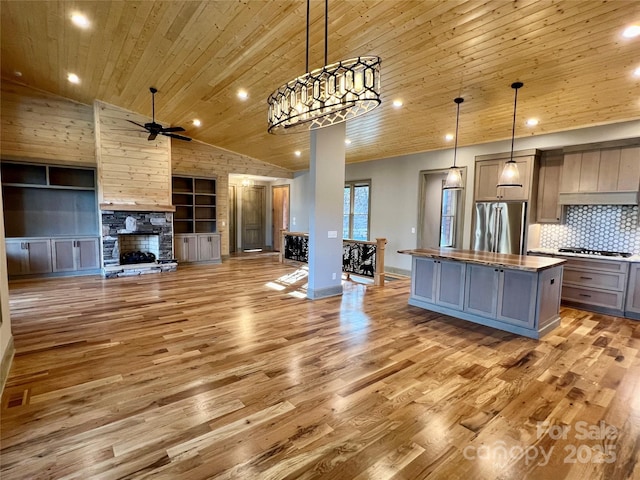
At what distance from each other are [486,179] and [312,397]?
552 centimetres

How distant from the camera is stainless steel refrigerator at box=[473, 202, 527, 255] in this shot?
5.65 metres

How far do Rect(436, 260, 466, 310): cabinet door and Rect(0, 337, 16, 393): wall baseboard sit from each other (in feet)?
15.7

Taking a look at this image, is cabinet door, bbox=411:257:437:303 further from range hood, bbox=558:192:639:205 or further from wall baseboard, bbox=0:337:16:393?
wall baseboard, bbox=0:337:16:393

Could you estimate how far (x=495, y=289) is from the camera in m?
4.08

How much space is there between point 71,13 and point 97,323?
3.67 meters

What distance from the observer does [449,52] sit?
3.58 metres

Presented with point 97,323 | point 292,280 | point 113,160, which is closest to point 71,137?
point 113,160

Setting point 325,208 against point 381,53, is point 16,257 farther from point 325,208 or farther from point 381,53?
point 381,53

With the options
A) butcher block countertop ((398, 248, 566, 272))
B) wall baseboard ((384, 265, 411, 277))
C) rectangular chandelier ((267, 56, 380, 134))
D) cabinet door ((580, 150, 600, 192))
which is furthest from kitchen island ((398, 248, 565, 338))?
wall baseboard ((384, 265, 411, 277))

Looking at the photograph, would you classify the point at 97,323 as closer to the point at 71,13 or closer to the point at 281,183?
the point at 71,13

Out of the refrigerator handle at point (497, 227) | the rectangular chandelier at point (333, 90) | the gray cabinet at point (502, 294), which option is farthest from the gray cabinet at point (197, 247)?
the rectangular chandelier at point (333, 90)

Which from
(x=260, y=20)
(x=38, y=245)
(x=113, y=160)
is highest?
(x=260, y=20)

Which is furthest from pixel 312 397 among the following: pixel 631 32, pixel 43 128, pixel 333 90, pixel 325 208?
pixel 43 128

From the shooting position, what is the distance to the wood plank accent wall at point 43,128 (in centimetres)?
624
